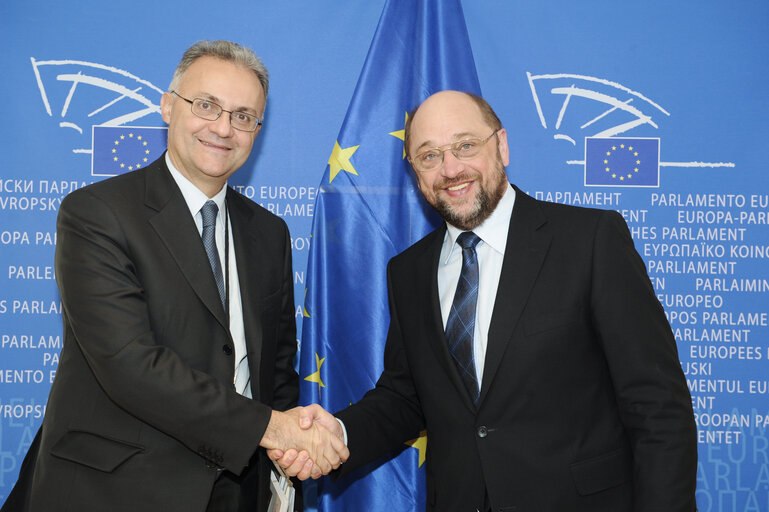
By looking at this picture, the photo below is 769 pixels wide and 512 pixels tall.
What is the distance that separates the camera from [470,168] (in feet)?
7.97

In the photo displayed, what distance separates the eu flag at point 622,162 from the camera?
Result: 134 inches

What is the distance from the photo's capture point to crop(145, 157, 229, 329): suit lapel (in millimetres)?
2113

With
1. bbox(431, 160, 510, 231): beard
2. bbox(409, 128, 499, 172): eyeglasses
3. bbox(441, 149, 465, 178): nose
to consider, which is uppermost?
bbox(409, 128, 499, 172): eyeglasses

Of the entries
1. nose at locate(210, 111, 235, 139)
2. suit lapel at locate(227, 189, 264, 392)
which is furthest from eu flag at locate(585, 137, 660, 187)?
nose at locate(210, 111, 235, 139)

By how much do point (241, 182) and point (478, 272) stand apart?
1.65 m

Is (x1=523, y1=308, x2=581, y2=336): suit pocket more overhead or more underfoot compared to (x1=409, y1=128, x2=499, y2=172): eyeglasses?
more underfoot

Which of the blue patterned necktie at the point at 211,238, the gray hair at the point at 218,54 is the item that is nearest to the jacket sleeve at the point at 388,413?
the blue patterned necktie at the point at 211,238

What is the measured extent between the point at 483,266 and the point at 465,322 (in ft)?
0.75

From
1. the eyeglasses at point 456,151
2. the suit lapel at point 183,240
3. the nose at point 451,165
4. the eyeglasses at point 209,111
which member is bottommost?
the suit lapel at point 183,240

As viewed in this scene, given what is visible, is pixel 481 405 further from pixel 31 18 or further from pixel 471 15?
pixel 31 18

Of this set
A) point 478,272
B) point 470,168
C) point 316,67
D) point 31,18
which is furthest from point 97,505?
point 31,18

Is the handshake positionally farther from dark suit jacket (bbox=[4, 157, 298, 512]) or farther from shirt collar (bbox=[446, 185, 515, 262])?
shirt collar (bbox=[446, 185, 515, 262])

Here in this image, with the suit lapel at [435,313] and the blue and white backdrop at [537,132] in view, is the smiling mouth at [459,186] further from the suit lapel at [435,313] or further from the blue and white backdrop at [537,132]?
the blue and white backdrop at [537,132]

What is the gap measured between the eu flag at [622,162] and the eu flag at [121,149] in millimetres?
2372
